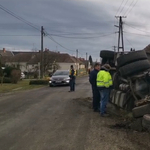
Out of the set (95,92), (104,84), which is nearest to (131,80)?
(104,84)

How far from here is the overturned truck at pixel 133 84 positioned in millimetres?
7885

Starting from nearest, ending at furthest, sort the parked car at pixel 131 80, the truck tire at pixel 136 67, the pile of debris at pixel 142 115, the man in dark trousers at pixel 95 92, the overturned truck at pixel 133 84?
the pile of debris at pixel 142 115 < the overturned truck at pixel 133 84 < the parked car at pixel 131 80 < the truck tire at pixel 136 67 < the man in dark trousers at pixel 95 92

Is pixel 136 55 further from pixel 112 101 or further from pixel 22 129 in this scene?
pixel 22 129

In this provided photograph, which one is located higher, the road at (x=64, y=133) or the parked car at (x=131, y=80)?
the parked car at (x=131, y=80)

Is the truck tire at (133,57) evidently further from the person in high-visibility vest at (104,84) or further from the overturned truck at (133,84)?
the person in high-visibility vest at (104,84)

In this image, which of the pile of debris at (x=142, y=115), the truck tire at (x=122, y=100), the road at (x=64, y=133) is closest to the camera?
the road at (x=64, y=133)

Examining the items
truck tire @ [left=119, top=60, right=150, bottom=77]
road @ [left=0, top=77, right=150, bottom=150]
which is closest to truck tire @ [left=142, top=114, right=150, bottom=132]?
road @ [left=0, top=77, right=150, bottom=150]

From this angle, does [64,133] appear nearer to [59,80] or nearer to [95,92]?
[95,92]

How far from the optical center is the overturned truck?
25.9 feet

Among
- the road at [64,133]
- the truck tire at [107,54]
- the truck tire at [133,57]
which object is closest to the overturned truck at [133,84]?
the truck tire at [133,57]

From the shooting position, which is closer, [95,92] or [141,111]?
[141,111]

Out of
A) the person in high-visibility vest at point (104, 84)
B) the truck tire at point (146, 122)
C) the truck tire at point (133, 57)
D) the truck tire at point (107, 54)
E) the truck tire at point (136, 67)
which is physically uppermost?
the truck tire at point (107, 54)

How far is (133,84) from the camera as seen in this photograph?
29.6 ft

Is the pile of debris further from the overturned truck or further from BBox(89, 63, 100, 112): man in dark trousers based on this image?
BBox(89, 63, 100, 112): man in dark trousers
